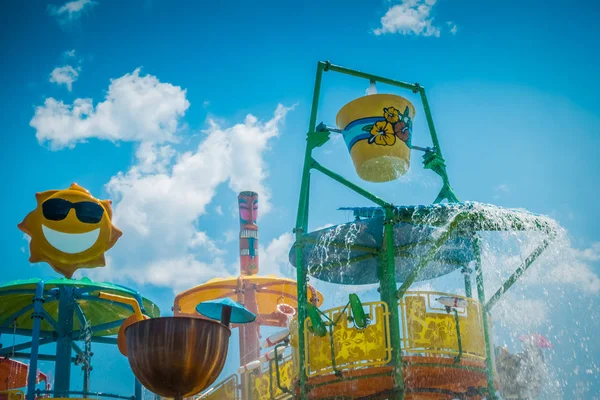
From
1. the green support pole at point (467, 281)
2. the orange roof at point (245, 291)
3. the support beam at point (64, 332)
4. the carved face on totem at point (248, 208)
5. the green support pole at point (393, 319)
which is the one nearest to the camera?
the green support pole at point (393, 319)

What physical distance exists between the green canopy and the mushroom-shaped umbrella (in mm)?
1276

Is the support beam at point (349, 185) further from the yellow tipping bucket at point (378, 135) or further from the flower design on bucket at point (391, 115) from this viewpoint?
the flower design on bucket at point (391, 115)

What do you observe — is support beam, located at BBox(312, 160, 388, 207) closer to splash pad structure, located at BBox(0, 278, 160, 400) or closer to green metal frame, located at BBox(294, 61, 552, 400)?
green metal frame, located at BBox(294, 61, 552, 400)

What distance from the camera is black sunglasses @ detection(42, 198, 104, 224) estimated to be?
1149 cm

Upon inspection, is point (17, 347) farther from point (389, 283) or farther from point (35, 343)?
point (389, 283)

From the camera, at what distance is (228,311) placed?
25.1ft

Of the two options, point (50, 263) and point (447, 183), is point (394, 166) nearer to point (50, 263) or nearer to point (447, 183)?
point (447, 183)

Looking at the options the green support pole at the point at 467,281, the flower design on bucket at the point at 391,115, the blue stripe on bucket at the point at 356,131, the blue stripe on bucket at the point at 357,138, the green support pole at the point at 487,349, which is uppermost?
the flower design on bucket at the point at 391,115

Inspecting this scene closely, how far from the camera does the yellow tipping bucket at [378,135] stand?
36.0 ft

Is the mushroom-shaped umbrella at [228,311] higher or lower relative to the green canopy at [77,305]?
lower

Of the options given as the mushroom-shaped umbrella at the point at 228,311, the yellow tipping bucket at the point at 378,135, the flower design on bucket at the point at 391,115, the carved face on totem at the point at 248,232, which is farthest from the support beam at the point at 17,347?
the carved face on totem at the point at 248,232

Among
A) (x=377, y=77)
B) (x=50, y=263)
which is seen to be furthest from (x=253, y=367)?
(x=377, y=77)

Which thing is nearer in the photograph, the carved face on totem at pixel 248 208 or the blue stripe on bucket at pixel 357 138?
the blue stripe on bucket at pixel 357 138

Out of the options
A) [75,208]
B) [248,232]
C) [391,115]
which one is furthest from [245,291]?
[391,115]
